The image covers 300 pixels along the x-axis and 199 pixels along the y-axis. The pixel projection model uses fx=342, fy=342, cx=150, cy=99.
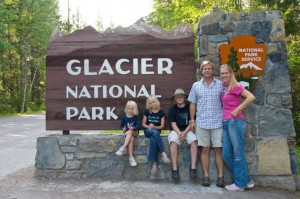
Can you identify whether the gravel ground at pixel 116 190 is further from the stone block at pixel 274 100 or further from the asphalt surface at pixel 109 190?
the stone block at pixel 274 100

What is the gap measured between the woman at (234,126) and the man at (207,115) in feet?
0.34

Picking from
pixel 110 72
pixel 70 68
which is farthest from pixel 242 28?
pixel 70 68

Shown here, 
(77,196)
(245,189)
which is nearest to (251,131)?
(245,189)

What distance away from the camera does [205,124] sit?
4797 millimetres

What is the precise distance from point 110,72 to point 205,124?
1747mm

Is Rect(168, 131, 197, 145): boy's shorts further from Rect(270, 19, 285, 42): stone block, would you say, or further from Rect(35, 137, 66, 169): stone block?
Rect(270, 19, 285, 42): stone block

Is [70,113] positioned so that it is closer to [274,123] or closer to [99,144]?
[99,144]

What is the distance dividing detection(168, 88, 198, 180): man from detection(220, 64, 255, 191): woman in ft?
1.52

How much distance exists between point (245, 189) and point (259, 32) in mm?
2282

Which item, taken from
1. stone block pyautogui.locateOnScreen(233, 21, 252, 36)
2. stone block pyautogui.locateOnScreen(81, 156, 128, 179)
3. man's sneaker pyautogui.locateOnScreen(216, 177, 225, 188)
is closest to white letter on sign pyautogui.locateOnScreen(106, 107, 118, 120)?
stone block pyautogui.locateOnScreen(81, 156, 128, 179)

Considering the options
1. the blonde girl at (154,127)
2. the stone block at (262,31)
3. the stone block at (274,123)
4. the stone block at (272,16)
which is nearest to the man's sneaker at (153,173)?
the blonde girl at (154,127)

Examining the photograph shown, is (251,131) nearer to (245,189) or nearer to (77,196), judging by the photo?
(245,189)

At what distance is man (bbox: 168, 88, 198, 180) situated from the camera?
4918 millimetres

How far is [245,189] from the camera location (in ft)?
15.7
